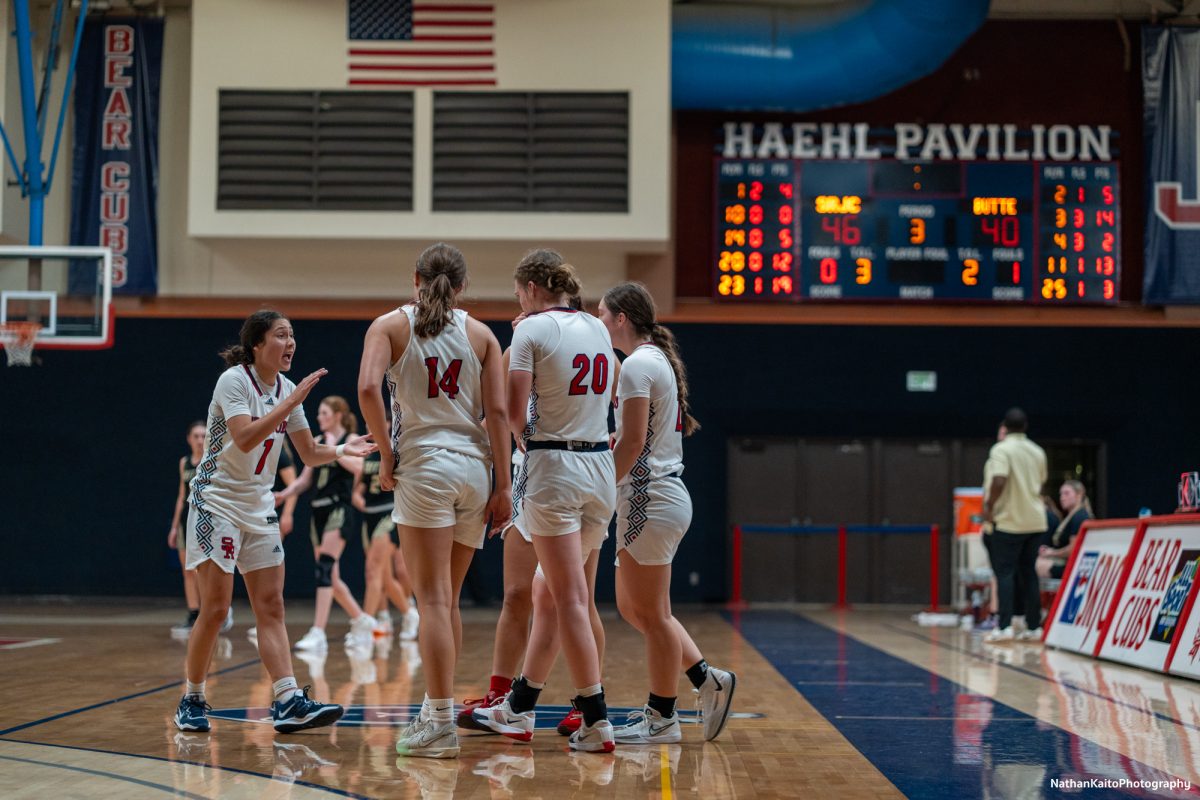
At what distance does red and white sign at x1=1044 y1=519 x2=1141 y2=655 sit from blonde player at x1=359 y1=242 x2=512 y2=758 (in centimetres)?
564

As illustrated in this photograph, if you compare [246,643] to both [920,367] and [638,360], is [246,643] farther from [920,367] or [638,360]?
[920,367]

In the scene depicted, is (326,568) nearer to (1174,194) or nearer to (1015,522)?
(1015,522)

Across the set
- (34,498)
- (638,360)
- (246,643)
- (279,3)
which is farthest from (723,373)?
(638,360)

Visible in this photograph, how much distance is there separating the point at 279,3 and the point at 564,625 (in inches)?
416

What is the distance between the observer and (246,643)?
925cm

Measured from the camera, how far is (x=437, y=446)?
4.39 meters

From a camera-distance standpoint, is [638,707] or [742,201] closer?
[638,707]

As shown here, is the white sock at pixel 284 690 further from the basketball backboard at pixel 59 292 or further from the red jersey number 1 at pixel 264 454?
the basketball backboard at pixel 59 292

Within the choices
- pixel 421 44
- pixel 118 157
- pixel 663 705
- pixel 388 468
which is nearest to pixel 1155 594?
pixel 663 705

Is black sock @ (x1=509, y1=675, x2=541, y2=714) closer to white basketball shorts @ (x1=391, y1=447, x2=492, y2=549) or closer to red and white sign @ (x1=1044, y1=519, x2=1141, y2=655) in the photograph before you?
white basketball shorts @ (x1=391, y1=447, x2=492, y2=549)

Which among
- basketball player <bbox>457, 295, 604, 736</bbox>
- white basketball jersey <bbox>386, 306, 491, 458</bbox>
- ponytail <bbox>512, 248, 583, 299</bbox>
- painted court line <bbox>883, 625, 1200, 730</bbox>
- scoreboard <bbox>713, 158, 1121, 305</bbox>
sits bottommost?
painted court line <bbox>883, 625, 1200, 730</bbox>

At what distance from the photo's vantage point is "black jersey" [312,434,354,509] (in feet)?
30.3

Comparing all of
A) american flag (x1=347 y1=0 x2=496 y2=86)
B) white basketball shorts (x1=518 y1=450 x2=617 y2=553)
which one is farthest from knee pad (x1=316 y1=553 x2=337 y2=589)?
american flag (x1=347 y1=0 x2=496 y2=86)

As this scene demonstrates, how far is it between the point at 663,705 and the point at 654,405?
3.70ft
